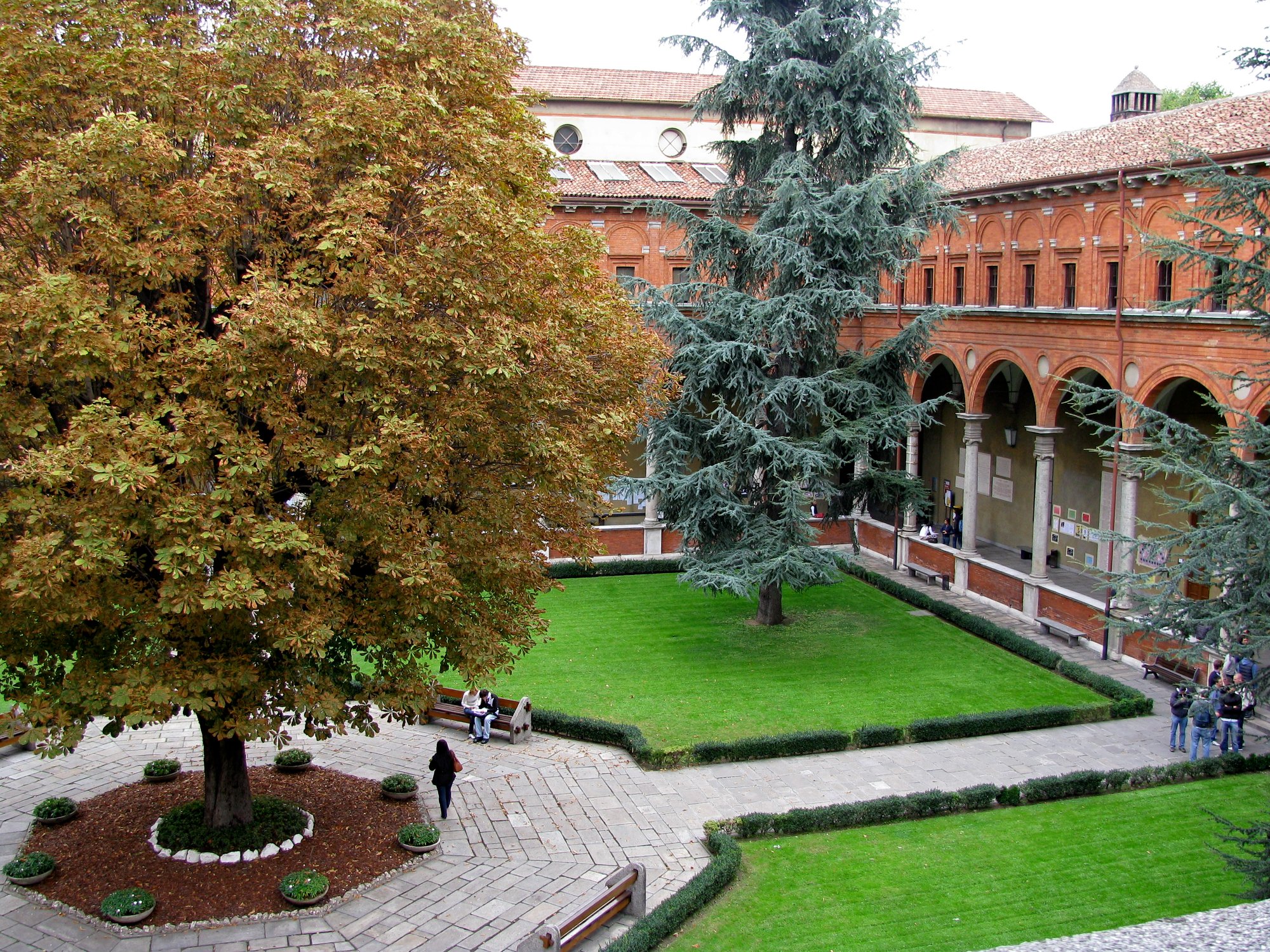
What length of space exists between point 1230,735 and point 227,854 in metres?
14.0

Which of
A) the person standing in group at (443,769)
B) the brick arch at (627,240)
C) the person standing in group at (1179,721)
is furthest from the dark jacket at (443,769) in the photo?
the brick arch at (627,240)

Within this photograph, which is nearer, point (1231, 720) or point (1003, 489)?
point (1231, 720)

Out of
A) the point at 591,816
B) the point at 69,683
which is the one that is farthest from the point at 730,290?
the point at 69,683

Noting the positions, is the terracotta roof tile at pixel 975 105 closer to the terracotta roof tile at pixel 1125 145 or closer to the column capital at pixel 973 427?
the terracotta roof tile at pixel 1125 145

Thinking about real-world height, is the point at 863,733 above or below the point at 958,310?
below

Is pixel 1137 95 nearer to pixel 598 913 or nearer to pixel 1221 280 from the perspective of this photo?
pixel 1221 280

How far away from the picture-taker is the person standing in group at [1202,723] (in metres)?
15.9

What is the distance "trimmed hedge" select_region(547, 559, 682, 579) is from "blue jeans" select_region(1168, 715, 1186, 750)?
40.2 ft

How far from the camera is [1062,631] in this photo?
22031 mm

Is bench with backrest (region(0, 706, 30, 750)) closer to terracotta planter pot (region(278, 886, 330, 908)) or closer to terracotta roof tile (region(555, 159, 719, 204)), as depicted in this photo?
terracotta planter pot (region(278, 886, 330, 908))

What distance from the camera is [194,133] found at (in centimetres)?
1041

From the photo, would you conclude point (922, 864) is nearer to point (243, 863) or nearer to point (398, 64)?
point (243, 863)

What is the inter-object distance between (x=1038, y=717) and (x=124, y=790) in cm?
1342

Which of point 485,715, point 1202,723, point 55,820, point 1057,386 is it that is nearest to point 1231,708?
point 1202,723
